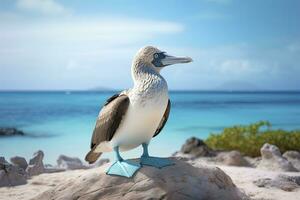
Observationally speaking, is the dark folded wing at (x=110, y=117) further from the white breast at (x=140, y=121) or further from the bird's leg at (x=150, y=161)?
the bird's leg at (x=150, y=161)

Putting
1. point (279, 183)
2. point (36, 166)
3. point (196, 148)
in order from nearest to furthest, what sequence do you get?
point (279, 183) → point (36, 166) → point (196, 148)

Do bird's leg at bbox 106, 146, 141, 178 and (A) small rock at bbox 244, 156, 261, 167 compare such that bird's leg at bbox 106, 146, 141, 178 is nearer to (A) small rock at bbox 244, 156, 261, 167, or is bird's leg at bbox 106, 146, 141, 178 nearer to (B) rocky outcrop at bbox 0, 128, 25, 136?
(A) small rock at bbox 244, 156, 261, 167

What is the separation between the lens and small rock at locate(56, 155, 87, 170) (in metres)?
9.61

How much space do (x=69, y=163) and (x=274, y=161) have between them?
12.5ft

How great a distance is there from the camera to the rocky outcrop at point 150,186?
4.77m

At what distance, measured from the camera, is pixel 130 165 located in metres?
4.83

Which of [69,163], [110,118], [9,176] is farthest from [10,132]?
[110,118]

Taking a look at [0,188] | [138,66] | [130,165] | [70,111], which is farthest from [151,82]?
[70,111]

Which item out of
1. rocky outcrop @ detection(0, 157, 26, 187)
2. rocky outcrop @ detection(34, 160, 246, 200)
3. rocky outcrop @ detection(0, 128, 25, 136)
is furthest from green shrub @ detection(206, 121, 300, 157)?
rocky outcrop @ detection(0, 128, 25, 136)

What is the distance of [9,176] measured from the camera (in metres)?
7.68

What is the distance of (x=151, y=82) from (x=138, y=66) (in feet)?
0.81

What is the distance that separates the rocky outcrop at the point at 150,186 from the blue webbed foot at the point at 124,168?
0.05 meters

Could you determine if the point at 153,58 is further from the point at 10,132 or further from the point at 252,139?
the point at 10,132

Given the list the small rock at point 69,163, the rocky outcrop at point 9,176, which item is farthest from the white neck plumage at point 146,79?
the small rock at point 69,163
